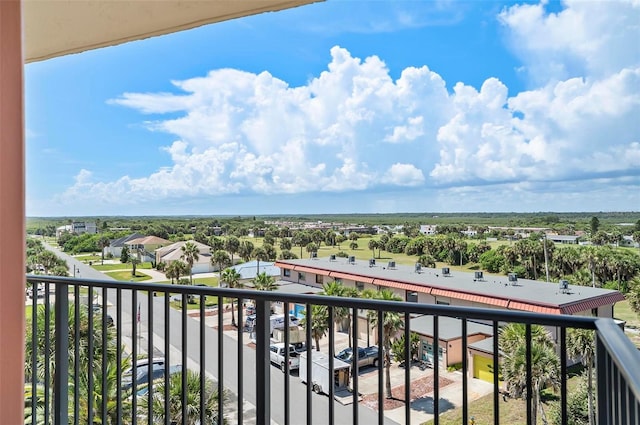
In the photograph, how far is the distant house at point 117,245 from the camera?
12.2 feet

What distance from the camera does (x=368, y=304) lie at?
136cm

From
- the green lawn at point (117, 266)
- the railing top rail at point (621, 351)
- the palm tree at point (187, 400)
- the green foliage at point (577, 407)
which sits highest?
the railing top rail at point (621, 351)

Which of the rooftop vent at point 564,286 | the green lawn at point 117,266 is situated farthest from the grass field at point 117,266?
the rooftop vent at point 564,286

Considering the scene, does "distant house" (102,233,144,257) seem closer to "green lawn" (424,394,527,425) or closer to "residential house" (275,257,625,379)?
"residential house" (275,257,625,379)

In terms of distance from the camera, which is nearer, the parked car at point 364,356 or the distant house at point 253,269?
the parked car at point 364,356

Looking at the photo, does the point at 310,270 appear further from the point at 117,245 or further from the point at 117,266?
the point at 117,245

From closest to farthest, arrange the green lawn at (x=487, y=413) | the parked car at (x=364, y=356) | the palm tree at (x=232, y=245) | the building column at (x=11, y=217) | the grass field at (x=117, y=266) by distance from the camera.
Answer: the building column at (x=11, y=217), the green lawn at (x=487, y=413), the parked car at (x=364, y=356), the grass field at (x=117, y=266), the palm tree at (x=232, y=245)

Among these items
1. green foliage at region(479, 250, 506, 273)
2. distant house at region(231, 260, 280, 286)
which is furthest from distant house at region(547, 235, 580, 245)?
distant house at region(231, 260, 280, 286)

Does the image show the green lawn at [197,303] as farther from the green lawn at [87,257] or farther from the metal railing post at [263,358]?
the green lawn at [87,257]

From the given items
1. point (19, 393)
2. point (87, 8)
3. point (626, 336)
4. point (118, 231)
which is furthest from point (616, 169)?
point (118, 231)

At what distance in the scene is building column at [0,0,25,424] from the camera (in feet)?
3.23

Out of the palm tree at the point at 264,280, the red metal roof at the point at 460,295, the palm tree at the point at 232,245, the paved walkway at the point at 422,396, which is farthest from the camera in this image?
the palm tree at the point at 232,245

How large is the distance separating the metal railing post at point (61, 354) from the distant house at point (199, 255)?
180cm

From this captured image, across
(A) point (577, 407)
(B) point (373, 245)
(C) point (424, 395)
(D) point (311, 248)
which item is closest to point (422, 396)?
(C) point (424, 395)
